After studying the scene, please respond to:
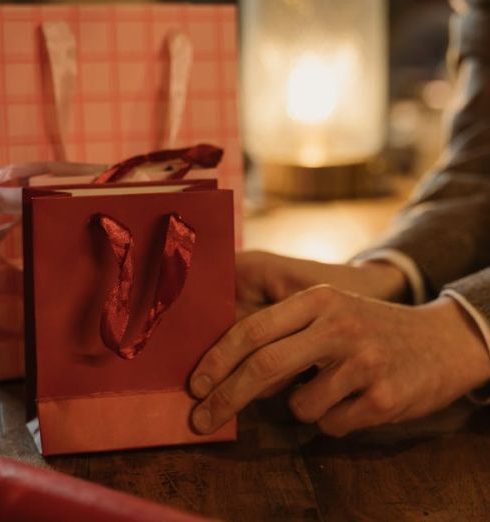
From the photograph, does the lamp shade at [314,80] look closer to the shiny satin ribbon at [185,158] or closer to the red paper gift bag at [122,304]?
the shiny satin ribbon at [185,158]

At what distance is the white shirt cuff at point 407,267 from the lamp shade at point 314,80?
0.78m

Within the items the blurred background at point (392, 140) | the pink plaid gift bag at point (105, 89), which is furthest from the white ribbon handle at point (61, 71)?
the blurred background at point (392, 140)

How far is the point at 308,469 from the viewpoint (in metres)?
0.63

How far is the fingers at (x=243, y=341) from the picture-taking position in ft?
2.07

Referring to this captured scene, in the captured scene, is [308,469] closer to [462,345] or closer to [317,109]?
[462,345]

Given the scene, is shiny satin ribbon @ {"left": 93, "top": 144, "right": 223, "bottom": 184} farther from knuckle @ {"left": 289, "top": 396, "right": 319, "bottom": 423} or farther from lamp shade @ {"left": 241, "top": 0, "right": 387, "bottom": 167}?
lamp shade @ {"left": 241, "top": 0, "right": 387, "bottom": 167}

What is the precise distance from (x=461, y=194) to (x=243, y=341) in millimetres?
487

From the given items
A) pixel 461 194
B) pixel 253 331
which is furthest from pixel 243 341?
pixel 461 194

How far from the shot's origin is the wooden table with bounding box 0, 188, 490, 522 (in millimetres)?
580

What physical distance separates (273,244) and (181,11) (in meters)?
0.56

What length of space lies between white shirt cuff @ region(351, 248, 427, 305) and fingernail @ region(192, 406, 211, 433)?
32cm

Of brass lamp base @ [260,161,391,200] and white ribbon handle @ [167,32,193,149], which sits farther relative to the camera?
brass lamp base @ [260,161,391,200]

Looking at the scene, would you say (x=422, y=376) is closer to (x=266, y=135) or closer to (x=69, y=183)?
(x=69, y=183)

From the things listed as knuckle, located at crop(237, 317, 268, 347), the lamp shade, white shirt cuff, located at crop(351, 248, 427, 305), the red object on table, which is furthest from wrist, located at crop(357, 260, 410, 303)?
the lamp shade
